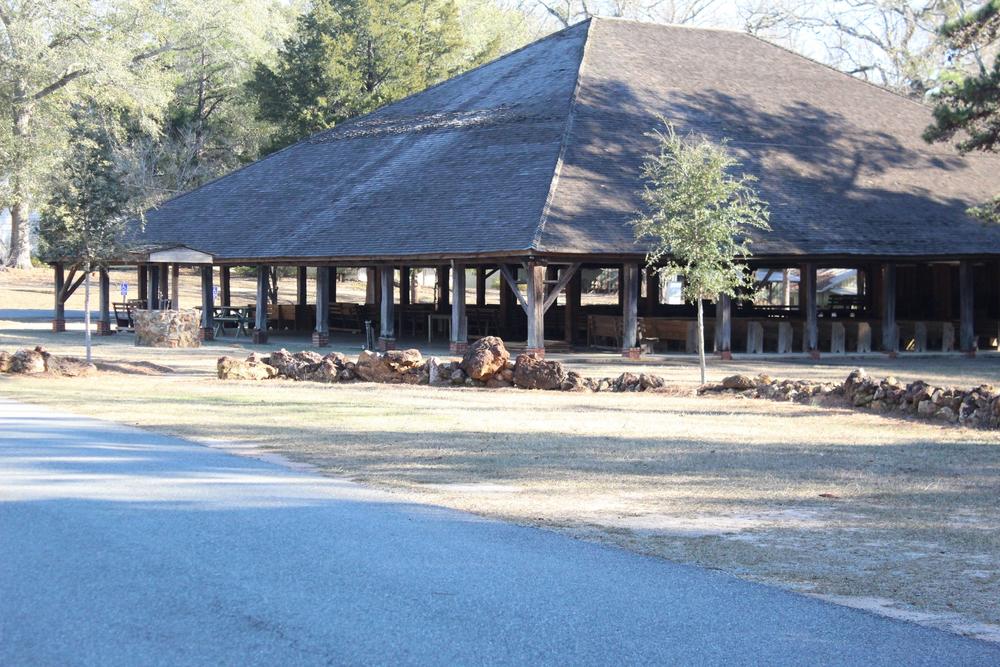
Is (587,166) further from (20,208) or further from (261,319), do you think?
(20,208)

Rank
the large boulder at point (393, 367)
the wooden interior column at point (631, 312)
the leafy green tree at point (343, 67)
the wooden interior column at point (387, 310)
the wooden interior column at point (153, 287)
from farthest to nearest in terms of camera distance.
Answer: the leafy green tree at point (343, 67) → the wooden interior column at point (153, 287) → the wooden interior column at point (387, 310) → the wooden interior column at point (631, 312) → the large boulder at point (393, 367)

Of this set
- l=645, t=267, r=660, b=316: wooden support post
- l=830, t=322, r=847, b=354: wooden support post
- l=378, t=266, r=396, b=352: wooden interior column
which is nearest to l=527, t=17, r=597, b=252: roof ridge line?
l=378, t=266, r=396, b=352: wooden interior column

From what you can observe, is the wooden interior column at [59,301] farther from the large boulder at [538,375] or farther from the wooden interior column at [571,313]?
the large boulder at [538,375]

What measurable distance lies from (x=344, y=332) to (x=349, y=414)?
22139 millimetres

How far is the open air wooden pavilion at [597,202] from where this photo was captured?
91.4ft

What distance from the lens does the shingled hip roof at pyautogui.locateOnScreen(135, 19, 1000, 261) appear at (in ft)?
91.5

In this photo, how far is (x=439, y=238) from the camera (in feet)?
90.5

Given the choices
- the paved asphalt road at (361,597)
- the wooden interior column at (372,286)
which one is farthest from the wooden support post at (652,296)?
the paved asphalt road at (361,597)

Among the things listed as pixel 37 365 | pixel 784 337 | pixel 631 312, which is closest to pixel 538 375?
pixel 631 312

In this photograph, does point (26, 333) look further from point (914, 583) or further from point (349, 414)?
point (914, 583)

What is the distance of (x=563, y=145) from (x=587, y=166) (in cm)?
96

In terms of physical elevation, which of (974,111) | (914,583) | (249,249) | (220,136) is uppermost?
(220,136)

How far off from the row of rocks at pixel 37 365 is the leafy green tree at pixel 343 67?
28.8m

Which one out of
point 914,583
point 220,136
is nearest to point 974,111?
point 914,583
